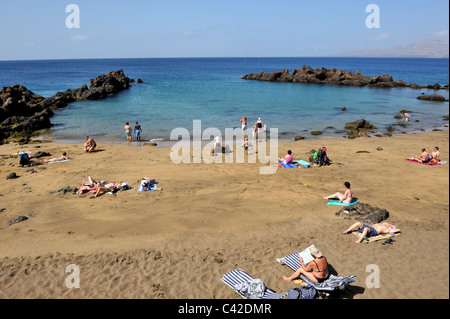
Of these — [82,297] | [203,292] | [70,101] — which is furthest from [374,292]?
[70,101]

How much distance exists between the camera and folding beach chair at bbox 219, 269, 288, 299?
6.82 metres

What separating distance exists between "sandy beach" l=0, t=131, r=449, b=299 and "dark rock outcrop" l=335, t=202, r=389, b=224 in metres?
0.33

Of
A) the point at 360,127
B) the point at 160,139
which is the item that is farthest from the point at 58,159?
the point at 360,127

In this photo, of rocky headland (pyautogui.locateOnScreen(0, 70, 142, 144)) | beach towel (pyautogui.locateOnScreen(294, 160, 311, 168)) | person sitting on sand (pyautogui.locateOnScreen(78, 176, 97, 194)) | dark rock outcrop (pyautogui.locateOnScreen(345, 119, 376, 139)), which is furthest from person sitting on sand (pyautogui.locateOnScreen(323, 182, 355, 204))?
rocky headland (pyautogui.locateOnScreen(0, 70, 142, 144))

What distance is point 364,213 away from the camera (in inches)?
420

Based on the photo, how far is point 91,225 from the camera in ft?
34.4

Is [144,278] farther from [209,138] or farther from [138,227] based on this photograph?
[209,138]

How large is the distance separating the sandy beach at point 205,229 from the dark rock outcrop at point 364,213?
0.33 metres

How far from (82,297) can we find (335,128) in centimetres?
2757

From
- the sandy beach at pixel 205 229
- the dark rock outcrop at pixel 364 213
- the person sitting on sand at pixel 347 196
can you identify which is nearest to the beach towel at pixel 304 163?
the sandy beach at pixel 205 229

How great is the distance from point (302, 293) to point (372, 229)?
4033mm

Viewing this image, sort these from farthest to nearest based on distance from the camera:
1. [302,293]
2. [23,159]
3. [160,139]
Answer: [160,139] < [23,159] < [302,293]

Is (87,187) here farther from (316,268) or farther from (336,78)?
(336,78)

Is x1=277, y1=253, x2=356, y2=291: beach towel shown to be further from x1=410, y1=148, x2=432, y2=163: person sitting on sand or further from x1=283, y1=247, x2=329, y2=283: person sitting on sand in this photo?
x1=410, y1=148, x2=432, y2=163: person sitting on sand
